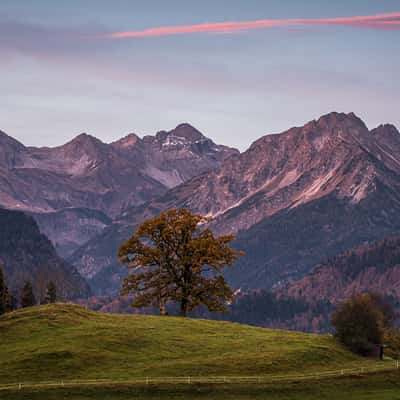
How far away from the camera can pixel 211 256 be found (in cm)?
14025

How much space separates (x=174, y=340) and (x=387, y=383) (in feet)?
88.0

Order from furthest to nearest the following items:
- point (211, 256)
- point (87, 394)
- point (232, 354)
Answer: point (211, 256)
point (232, 354)
point (87, 394)

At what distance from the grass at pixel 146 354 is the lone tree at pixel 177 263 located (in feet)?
43.3

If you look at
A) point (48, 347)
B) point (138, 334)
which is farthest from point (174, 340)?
point (48, 347)

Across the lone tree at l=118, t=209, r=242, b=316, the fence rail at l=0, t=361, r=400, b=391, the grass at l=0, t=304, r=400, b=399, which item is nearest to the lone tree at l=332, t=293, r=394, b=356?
the grass at l=0, t=304, r=400, b=399

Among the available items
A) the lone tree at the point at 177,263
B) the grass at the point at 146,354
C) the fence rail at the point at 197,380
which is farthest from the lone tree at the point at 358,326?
the lone tree at the point at 177,263

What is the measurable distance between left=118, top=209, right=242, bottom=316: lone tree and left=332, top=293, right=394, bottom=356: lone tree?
24868 millimetres

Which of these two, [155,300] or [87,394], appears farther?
[155,300]

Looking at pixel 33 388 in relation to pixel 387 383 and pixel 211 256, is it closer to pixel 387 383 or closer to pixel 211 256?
pixel 387 383

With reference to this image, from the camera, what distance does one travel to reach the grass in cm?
9231

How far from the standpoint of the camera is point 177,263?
472ft

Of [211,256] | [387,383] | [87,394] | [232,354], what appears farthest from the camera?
[211,256]

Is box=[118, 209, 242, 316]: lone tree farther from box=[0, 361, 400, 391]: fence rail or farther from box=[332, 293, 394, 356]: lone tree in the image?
box=[0, 361, 400, 391]: fence rail

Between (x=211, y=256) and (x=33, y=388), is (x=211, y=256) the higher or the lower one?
the higher one
